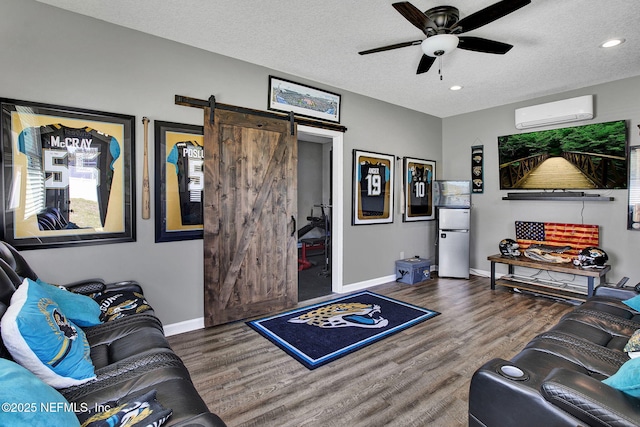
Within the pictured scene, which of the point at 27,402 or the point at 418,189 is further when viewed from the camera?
the point at 418,189

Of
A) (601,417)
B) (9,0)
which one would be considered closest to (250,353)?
(601,417)

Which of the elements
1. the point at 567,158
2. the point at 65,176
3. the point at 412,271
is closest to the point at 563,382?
the point at 65,176

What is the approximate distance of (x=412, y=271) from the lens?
15.8 ft

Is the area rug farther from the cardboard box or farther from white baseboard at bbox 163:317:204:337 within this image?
the cardboard box

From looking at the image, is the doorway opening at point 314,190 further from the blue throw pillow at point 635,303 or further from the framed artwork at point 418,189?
the blue throw pillow at point 635,303

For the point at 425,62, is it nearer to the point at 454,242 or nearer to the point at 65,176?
the point at 454,242

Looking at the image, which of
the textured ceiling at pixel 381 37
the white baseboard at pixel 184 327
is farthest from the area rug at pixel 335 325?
the textured ceiling at pixel 381 37

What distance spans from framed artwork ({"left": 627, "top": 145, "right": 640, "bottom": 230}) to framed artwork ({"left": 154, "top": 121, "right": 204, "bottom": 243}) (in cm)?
516

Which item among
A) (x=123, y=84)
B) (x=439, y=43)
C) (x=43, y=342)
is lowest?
(x=43, y=342)

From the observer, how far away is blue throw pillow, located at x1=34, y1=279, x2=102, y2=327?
1.86 m

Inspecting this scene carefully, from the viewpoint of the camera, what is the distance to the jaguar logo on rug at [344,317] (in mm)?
3268

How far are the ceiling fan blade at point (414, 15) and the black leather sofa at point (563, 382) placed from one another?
2183 mm

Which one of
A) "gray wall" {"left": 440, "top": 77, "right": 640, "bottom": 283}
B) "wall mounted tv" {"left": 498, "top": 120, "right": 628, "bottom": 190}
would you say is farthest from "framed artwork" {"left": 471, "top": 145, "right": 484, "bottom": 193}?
"wall mounted tv" {"left": 498, "top": 120, "right": 628, "bottom": 190}

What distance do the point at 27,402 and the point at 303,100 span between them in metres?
3.65
